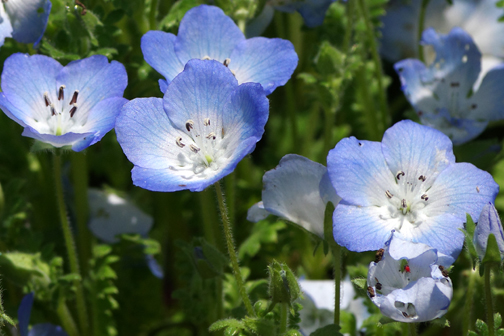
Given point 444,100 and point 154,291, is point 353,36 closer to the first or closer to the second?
point 444,100

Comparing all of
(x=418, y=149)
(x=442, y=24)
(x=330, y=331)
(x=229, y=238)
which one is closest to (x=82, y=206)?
(x=229, y=238)

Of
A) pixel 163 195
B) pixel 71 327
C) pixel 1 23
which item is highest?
pixel 1 23

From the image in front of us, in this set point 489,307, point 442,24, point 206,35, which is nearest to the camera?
point 489,307

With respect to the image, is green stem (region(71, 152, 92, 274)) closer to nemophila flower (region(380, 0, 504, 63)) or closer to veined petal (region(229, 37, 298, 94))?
veined petal (region(229, 37, 298, 94))

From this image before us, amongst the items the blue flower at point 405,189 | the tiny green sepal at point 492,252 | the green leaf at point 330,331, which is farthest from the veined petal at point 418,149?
the green leaf at point 330,331

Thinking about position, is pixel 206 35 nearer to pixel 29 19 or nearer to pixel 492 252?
pixel 29 19

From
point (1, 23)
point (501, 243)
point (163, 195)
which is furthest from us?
point (163, 195)

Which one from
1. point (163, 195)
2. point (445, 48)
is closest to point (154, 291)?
point (163, 195)
